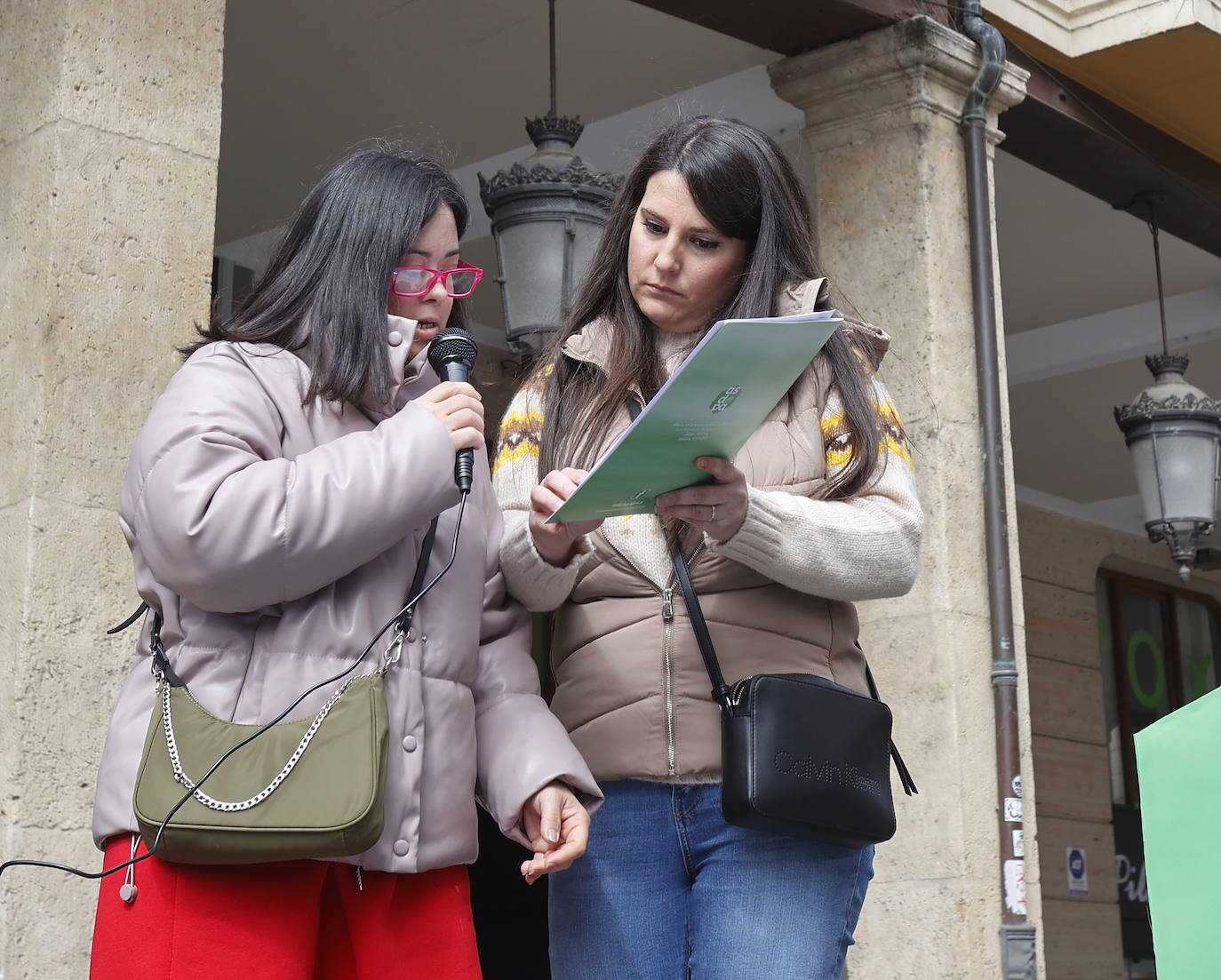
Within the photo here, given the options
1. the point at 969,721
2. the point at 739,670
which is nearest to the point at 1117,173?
the point at 969,721

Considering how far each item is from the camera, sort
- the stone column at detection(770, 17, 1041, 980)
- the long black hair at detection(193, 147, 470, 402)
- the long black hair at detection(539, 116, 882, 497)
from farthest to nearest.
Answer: the stone column at detection(770, 17, 1041, 980) < the long black hair at detection(539, 116, 882, 497) < the long black hair at detection(193, 147, 470, 402)

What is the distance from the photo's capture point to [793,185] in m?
2.47

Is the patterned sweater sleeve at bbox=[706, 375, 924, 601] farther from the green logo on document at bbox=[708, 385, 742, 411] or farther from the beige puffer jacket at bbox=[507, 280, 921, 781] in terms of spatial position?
the green logo on document at bbox=[708, 385, 742, 411]

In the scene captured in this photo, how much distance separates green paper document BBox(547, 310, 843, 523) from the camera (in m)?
1.87

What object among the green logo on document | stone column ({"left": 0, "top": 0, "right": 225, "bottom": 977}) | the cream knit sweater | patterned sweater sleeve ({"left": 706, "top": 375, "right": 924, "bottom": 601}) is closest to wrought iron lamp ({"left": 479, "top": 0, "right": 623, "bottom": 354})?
stone column ({"left": 0, "top": 0, "right": 225, "bottom": 977})

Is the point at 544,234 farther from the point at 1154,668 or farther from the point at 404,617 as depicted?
the point at 1154,668

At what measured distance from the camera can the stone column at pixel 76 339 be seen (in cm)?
290

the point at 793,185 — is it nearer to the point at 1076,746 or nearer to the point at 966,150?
A: the point at 966,150

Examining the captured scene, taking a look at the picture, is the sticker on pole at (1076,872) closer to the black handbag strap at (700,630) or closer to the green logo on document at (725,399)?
the black handbag strap at (700,630)

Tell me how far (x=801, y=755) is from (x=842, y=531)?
32 cm

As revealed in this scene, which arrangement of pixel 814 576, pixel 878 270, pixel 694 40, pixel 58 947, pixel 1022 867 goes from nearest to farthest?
pixel 814 576 → pixel 58 947 → pixel 1022 867 → pixel 878 270 → pixel 694 40

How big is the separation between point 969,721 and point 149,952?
11.1 ft

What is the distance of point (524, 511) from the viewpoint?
2375 millimetres

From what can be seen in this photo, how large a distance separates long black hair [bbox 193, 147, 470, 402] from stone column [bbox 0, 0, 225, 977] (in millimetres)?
948
